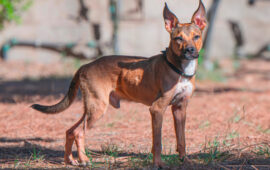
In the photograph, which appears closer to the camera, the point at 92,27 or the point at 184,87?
the point at 184,87

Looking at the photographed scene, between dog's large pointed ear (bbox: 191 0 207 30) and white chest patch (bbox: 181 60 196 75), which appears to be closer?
white chest patch (bbox: 181 60 196 75)

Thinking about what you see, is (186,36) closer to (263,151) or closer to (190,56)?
(190,56)

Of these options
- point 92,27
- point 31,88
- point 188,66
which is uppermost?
point 92,27

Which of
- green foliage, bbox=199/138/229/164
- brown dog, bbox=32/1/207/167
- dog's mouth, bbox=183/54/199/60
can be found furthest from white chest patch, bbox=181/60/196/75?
green foliage, bbox=199/138/229/164

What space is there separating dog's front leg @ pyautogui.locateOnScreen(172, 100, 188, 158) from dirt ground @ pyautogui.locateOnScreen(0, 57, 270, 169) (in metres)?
0.15

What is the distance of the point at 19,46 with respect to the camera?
11.5 meters

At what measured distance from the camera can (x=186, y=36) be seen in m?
3.97

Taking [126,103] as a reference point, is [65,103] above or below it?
below

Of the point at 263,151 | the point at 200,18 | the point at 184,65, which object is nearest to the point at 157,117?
the point at 184,65

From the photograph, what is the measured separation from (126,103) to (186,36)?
397 centimetres

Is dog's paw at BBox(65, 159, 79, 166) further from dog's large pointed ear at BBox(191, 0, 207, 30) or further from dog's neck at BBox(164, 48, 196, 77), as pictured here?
dog's large pointed ear at BBox(191, 0, 207, 30)

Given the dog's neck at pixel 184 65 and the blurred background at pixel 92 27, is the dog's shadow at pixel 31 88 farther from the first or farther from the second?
the dog's neck at pixel 184 65

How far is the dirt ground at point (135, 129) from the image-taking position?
4352 mm

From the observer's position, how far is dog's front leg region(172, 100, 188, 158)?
4297 millimetres
